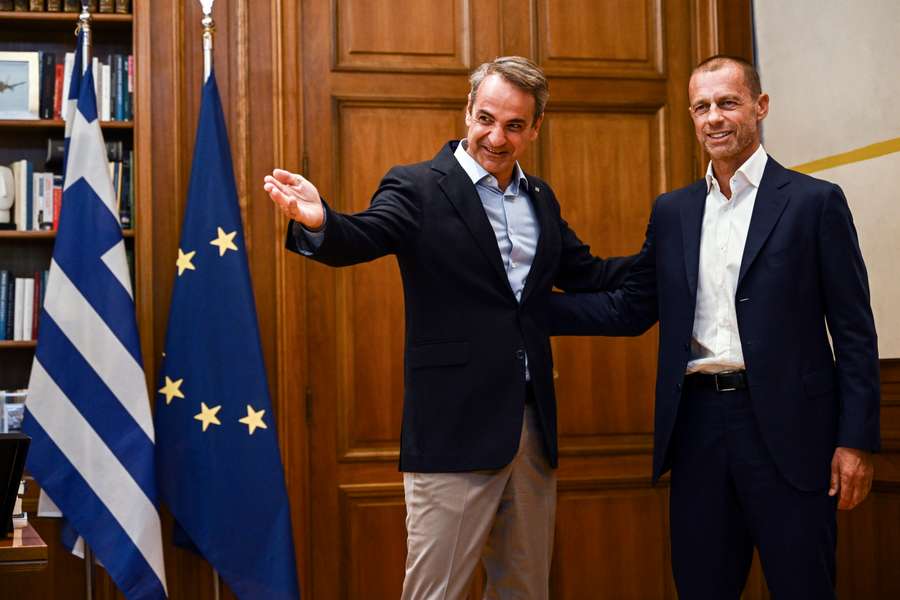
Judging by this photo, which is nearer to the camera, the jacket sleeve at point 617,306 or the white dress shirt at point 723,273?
the white dress shirt at point 723,273

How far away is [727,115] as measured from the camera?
Answer: 2848mm

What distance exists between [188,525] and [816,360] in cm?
216

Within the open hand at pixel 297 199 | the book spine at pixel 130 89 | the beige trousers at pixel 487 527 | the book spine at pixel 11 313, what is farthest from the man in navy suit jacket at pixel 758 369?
the book spine at pixel 11 313

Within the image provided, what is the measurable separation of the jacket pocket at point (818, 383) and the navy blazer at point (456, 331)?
0.64m

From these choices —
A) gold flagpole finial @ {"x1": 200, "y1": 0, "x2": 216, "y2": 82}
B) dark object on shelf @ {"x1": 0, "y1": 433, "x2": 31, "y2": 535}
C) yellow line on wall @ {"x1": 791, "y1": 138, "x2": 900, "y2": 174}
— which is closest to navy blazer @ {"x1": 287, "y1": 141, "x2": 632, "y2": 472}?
dark object on shelf @ {"x1": 0, "y1": 433, "x2": 31, "y2": 535}

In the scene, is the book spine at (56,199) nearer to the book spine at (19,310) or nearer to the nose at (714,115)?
the book spine at (19,310)

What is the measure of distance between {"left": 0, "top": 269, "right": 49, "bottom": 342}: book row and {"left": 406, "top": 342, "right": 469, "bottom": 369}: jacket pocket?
1.85m

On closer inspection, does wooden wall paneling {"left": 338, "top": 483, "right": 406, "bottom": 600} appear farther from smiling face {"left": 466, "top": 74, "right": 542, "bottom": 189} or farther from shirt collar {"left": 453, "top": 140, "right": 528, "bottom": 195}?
smiling face {"left": 466, "top": 74, "right": 542, "bottom": 189}

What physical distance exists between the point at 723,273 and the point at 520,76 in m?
0.75

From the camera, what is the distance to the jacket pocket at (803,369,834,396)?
2672 mm

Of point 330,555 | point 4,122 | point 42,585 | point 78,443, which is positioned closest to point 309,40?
point 4,122

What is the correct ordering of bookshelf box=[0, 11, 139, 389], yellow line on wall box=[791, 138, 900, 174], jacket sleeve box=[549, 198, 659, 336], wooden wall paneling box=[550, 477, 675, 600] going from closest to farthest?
jacket sleeve box=[549, 198, 659, 336] < yellow line on wall box=[791, 138, 900, 174] < bookshelf box=[0, 11, 139, 389] < wooden wall paneling box=[550, 477, 675, 600]

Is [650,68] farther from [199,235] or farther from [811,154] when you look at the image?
[199,235]

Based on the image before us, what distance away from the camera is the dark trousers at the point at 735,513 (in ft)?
8.66
